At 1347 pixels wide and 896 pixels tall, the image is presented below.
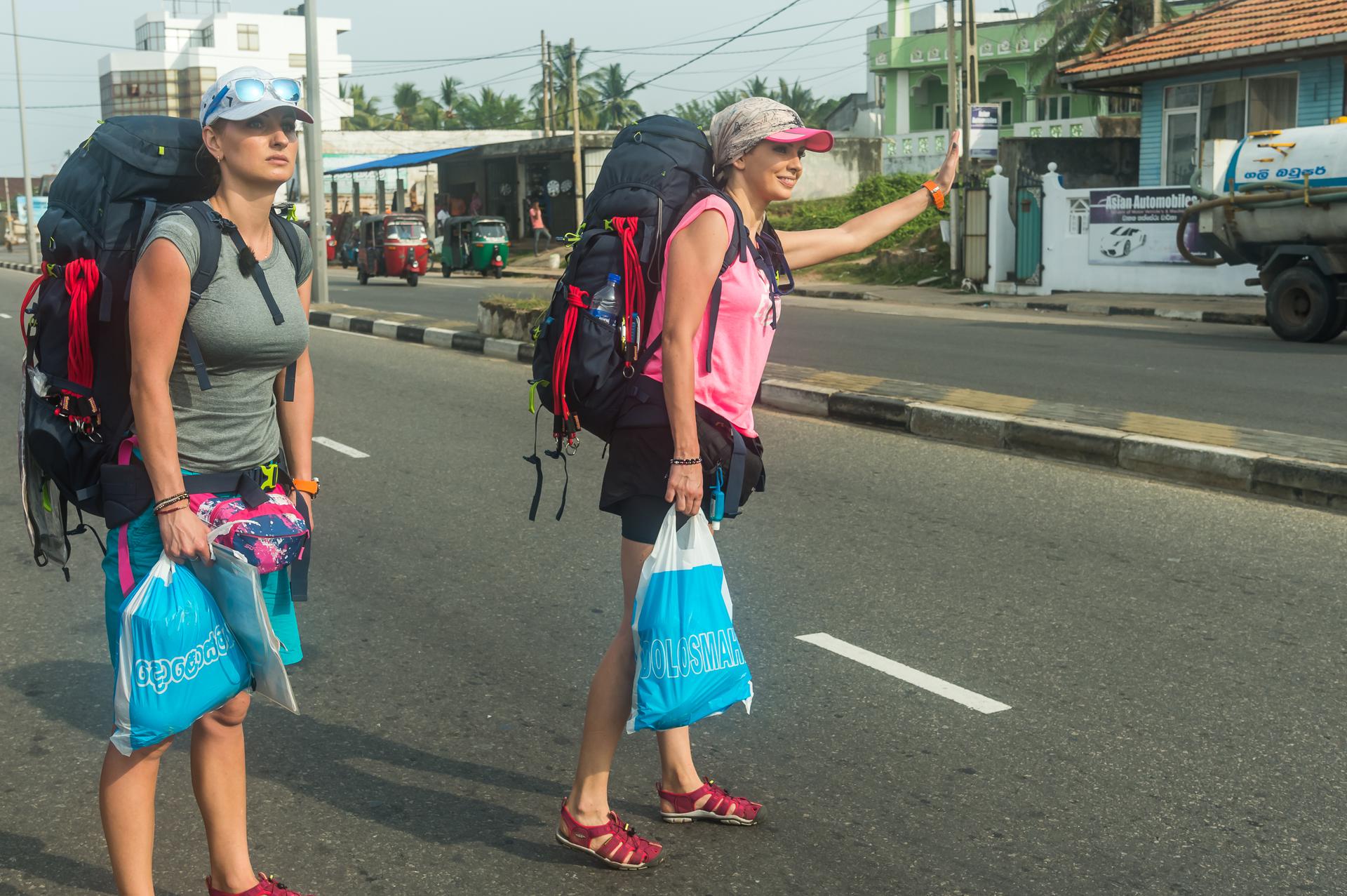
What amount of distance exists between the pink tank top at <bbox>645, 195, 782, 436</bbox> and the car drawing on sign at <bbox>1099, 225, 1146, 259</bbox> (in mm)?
20750

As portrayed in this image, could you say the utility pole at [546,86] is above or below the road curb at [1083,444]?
above

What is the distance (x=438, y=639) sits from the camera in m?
4.89

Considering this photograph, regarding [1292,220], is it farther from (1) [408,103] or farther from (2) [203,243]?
(1) [408,103]

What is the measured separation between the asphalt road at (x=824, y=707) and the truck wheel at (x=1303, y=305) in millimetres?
8807

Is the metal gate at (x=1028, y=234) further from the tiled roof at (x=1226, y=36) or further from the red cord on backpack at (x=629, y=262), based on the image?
the red cord on backpack at (x=629, y=262)

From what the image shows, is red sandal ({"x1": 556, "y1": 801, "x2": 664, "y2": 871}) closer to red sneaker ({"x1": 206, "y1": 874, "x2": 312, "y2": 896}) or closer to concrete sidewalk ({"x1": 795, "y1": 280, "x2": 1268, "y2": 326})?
red sneaker ({"x1": 206, "y1": 874, "x2": 312, "y2": 896})

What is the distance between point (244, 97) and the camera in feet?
8.80

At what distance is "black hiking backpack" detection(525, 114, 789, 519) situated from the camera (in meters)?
3.04

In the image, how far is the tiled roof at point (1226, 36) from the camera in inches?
899

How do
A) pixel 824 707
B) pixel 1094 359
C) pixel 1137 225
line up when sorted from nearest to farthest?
pixel 824 707 → pixel 1094 359 → pixel 1137 225

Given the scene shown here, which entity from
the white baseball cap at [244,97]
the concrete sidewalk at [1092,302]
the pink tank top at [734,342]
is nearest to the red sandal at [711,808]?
the pink tank top at [734,342]

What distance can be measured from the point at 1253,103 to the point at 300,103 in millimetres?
24781

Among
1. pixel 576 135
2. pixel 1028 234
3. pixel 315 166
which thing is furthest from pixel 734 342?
pixel 576 135

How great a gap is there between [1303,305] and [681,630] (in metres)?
14.1
